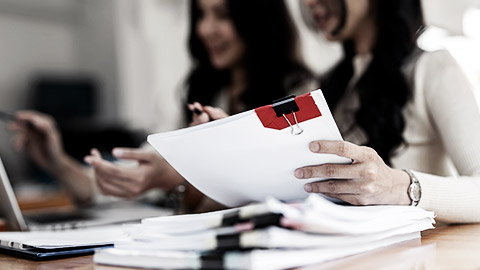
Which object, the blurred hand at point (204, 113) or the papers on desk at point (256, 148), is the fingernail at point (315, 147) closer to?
the papers on desk at point (256, 148)

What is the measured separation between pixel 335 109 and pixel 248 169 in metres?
0.71

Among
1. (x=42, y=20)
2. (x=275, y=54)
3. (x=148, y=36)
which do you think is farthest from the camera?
(x=42, y=20)

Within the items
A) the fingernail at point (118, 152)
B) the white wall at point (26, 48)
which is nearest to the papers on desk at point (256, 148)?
the fingernail at point (118, 152)

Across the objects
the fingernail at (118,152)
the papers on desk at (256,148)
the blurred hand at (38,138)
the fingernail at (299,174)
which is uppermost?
the blurred hand at (38,138)

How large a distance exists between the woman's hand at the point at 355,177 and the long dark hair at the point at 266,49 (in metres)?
0.94

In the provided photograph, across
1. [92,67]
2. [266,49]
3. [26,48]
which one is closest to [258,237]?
[266,49]

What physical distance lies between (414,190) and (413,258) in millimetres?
173

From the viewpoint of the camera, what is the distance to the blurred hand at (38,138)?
1525 millimetres

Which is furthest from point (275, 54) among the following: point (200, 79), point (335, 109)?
point (335, 109)

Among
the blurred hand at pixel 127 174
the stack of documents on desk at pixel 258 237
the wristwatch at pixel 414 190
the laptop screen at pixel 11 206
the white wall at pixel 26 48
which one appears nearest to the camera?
the stack of documents on desk at pixel 258 237

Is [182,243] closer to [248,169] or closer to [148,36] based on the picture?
[248,169]

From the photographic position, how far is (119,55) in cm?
457

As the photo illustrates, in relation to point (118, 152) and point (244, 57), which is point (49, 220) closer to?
point (118, 152)

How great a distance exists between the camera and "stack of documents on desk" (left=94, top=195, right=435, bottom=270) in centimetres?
48
